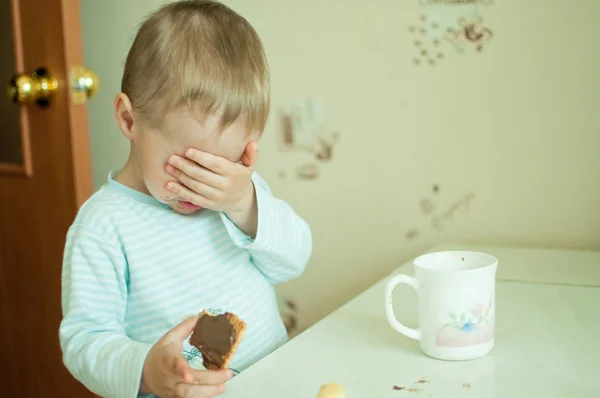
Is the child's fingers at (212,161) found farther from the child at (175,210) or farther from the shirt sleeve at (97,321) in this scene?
the shirt sleeve at (97,321)

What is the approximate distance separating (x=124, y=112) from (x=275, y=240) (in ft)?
0.84

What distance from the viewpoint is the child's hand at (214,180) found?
0.75 meters

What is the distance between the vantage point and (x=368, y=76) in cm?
129

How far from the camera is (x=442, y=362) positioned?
0.65 m

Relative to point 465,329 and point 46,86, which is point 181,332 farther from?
point 46,86

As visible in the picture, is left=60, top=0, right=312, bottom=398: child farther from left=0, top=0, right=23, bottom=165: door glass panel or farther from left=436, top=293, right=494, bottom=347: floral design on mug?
left=0, top=0, right=23, bottom=165: door glass panel

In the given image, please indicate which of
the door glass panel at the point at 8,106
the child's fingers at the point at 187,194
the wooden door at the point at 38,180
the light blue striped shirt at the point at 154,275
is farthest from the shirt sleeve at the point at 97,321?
the door glass panel at the point at 8,106

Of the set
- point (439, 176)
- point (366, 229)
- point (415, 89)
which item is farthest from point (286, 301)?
point (415, 89)

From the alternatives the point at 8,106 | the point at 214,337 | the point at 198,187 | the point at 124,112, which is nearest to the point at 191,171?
the point at 198,187

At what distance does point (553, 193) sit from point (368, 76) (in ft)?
1.40

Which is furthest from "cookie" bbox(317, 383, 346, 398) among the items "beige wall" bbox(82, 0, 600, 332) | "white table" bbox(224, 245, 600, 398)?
"beige wall" bbox(82, 0, 600, 332)

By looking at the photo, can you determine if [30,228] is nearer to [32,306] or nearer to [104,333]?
[32,306]

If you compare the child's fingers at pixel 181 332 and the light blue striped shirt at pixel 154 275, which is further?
the light blue striped shirt at pixel 154 275

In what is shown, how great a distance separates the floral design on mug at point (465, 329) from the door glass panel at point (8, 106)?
1142mm
